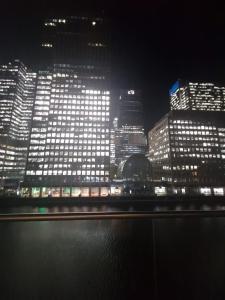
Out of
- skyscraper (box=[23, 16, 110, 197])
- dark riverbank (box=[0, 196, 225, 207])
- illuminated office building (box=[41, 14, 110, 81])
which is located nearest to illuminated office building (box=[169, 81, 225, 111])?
illuminated office building (box=[41, 14, 110, 81])

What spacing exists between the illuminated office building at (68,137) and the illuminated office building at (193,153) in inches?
1393

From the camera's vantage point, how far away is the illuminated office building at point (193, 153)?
89625 mm

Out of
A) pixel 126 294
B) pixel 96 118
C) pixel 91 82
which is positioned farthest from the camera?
pixel 91 82

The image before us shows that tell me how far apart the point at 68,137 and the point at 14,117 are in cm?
7585

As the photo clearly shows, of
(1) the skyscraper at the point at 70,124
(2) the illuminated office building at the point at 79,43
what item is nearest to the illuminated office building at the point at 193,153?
(1) the skyscraper at the point at 70,124

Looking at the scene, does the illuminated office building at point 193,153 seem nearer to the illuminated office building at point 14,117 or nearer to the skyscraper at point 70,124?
the skyscraper at point 70,124

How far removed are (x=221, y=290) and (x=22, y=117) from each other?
16684 cm

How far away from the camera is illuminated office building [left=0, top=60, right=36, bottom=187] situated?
391ft

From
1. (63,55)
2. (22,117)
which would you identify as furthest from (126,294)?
(22,117)

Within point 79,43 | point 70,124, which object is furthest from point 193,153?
point 79,43

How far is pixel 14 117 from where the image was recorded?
136m

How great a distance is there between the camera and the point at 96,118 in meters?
89.3

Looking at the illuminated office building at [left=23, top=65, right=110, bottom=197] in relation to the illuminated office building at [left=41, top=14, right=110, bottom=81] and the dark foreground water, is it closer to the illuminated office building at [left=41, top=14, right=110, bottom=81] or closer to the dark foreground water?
the illuminated office building at [left=41, top=14, right=110, bottom=81]

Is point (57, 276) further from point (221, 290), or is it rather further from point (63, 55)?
point (63, 55)
